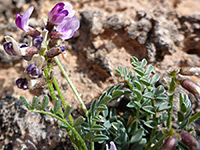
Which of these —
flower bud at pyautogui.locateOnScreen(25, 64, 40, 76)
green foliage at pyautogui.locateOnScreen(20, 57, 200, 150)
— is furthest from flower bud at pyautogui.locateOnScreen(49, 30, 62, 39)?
green foliage at pyautogui.locateOnScreen(20, 57, 200, 150)

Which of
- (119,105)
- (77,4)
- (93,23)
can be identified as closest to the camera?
(119,105)

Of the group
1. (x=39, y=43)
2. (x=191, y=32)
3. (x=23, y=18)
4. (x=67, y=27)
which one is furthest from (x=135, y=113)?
(x=191, y=32)

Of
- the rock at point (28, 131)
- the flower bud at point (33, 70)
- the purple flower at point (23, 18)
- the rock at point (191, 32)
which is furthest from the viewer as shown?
the rock at point (191, 32)

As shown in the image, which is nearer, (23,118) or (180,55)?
(23,118)

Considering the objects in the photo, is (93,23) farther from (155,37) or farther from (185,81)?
(185,81)

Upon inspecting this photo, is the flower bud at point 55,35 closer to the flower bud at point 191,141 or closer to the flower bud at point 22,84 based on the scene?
the flower bud at point 22,84

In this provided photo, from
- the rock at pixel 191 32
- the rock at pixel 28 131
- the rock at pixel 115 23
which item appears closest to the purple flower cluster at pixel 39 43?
the rock at pixel 28 131

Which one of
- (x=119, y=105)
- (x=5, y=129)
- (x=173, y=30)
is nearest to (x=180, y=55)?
(x=173, y=30)

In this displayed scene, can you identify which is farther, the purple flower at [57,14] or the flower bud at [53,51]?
the purple flower at [57,14]
